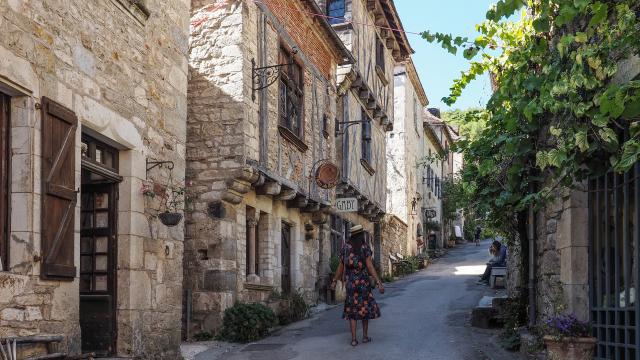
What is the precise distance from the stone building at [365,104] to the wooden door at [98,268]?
9.32m

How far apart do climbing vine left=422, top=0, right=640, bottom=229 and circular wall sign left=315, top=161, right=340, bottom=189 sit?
184 inches

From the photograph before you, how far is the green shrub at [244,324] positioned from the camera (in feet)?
34.3

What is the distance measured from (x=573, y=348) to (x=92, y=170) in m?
4.80

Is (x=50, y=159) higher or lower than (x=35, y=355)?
higher

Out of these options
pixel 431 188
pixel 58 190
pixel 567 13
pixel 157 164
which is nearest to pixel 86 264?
pixel 157 164

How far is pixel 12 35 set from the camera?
570cm

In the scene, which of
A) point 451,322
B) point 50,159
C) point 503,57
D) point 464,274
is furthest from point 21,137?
point 464,274

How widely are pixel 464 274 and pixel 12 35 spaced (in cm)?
1934

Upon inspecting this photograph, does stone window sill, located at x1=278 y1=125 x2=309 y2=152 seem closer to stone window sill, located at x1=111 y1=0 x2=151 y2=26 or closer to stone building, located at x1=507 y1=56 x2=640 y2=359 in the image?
stone window sill, located at x1=111 y1=0 x2=151 y2=26

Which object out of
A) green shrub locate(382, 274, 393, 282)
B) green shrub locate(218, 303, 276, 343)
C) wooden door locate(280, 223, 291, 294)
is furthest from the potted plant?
green shrub locate(382, 274, 393, 282)

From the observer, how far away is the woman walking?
9453 millimetres

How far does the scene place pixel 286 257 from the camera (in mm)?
13742

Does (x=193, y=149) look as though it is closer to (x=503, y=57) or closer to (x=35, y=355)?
(x=503, y=57)

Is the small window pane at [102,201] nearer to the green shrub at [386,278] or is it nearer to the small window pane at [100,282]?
the small window pane at [100,282]
